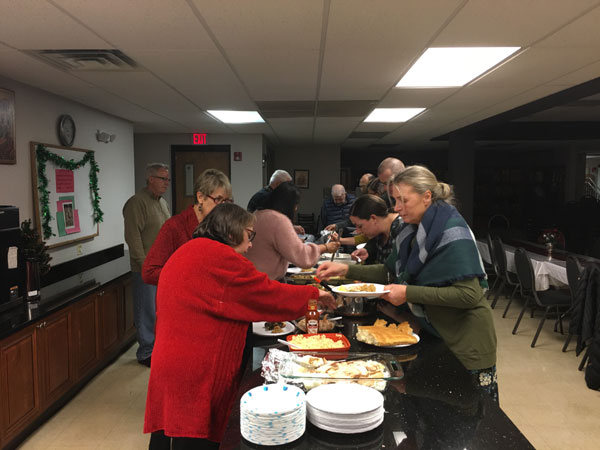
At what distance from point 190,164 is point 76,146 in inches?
125

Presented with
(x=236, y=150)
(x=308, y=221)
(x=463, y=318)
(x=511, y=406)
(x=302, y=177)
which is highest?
(x=236, y=150)

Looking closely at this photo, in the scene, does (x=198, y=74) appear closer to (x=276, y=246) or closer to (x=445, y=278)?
(x=276, y=246)

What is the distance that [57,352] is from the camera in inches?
125

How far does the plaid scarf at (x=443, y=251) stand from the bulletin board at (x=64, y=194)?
338cm

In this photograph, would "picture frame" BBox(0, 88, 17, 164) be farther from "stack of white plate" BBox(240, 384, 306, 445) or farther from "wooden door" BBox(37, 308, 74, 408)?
"stack of white plate" BBox(240, 384, 306, 445)

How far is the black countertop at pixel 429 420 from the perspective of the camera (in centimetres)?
118

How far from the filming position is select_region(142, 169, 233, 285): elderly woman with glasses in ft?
8.34

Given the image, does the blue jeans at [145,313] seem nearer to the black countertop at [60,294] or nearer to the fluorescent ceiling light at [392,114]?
the black countertop at [60,294]

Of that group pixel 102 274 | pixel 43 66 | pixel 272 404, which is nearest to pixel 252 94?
pixel 43 66

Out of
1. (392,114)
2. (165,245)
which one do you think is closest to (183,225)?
(165,245)

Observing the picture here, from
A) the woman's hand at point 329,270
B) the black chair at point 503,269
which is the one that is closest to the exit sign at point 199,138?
the black chair at point 503,269

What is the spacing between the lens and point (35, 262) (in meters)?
3.09

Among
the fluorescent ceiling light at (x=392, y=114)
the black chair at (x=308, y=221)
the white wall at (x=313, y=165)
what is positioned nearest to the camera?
the fluorescent ceiling light at (x=392, y=114)

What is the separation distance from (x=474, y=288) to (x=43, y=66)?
3.18 metres
